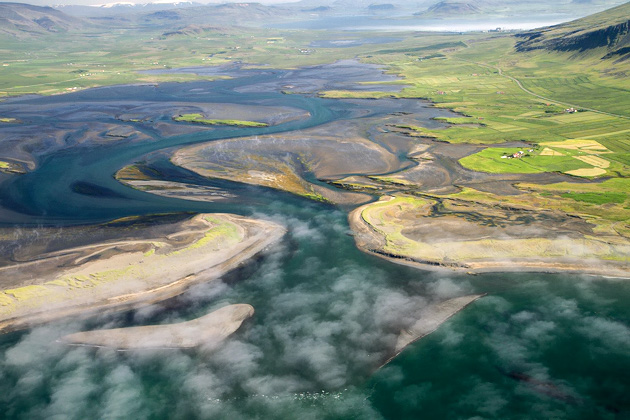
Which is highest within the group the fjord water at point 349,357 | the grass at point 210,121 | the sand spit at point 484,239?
the grass at point 210,121

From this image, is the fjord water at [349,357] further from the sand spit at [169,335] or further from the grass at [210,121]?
the grass at [210,121]

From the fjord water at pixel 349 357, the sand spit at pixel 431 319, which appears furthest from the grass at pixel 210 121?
the sand spit at pixel 431 319

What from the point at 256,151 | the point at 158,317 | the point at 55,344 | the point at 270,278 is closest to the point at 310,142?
the point at 256,151

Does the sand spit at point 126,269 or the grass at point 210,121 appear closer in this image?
the sand spit at point 126,269

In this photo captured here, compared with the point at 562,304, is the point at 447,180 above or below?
above

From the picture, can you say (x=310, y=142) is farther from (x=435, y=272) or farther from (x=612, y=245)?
(x=612, y=245)

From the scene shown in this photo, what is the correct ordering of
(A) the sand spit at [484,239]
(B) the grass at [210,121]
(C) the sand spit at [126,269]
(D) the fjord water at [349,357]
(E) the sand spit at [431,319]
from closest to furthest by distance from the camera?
(D) the fjord water at [349,357] < (E) the sand spit at [431,319] < (C) the sand spit at [126,269] < (A) the sand spit at [484,239] < (B) the grass at [210,121]
